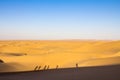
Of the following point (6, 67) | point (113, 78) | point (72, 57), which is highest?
point (72, 57)

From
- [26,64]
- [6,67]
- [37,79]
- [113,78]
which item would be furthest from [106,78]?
[26,64]

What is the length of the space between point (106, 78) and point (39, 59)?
2350 cm

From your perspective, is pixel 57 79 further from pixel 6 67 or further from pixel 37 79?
pixel 6 67

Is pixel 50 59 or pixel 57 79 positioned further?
pixel 50 59

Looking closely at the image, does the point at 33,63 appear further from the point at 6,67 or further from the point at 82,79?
the point at 82,79

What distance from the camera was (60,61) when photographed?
105ft

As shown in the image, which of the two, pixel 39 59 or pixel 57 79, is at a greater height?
pixel 39 59

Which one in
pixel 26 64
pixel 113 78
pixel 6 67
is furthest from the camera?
pixel 26 64

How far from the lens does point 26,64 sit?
29.1m

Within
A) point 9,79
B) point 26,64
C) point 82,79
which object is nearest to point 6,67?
point 26,64

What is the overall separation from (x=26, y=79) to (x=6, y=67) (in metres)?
12.6

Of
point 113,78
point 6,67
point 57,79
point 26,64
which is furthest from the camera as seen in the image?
point 26,64

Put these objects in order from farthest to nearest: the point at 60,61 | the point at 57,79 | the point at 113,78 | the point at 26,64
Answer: the point at 60,61 → the point at 26,64 → the point at 57,79 → the point at 113,78

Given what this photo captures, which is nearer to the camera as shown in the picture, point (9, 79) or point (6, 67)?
point (9, 79)
